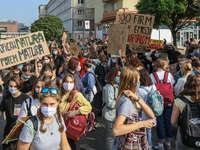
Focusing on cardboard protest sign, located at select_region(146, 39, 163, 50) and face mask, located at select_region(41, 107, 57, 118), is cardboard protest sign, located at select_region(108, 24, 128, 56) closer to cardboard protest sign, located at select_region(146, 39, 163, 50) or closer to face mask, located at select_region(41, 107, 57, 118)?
cardboard protest sign, located at select_region(146, 39, 163, 50)

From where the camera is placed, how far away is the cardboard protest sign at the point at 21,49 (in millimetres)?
6301

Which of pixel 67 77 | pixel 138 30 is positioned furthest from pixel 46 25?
pixel 67 77

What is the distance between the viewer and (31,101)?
11.7 ft

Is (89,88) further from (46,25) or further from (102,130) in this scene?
(46,25)

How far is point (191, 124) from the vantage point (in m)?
3.09

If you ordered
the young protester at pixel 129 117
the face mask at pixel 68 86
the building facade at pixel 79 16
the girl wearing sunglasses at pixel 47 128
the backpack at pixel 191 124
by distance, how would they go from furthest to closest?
1. the building facade at pixel 79 16
2. the face mask at pixel 68 86
3. the backpack at pixel 191 124
4. the young protester at pixel 129 117
5. the girl wearing sunglasses at pixel 47 128

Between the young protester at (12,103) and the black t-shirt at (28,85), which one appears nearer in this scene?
the young protester at (12,103)

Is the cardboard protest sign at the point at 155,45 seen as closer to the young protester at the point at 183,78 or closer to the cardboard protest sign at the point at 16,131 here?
the young protester at the point at 183,78

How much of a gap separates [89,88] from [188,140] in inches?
121

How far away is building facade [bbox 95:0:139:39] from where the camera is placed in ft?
121

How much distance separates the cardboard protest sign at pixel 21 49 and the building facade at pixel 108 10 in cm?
2946

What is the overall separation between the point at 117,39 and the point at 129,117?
4.40 metres

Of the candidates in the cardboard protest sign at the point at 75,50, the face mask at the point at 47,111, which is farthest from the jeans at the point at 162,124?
the cardboard protest sign at the point at 75,50

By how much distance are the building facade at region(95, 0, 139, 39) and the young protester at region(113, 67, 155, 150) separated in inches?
1311
